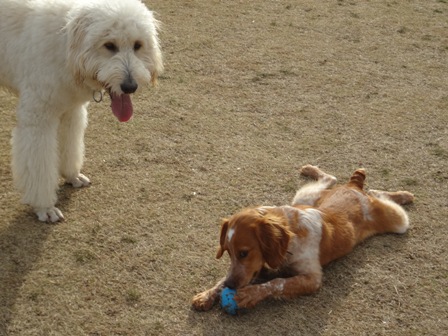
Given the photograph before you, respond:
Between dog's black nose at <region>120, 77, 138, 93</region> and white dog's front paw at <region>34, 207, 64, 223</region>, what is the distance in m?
1.06

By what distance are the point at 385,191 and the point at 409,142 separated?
92 cm

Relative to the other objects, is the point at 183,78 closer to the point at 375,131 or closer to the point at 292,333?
the point at 375,131

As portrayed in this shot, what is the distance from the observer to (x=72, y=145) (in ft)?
14.4

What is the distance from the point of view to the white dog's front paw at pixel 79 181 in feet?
14.7

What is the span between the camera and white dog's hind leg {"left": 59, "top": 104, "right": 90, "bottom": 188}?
4344mm

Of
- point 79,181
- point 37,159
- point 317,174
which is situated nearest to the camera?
point 37,159

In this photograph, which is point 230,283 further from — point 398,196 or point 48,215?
point 398,196

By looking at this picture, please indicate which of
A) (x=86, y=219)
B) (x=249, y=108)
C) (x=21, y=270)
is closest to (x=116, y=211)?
(x=86, y=219)

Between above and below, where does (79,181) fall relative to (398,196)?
below

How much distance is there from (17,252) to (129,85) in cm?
126

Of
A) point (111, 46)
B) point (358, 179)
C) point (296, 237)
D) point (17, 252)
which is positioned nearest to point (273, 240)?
point (296, 237)

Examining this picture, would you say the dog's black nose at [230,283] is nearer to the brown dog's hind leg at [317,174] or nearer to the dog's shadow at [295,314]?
the dog's shadow at [295,314]

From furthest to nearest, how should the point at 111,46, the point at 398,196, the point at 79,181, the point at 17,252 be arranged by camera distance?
1. the point at 79,181
2. the point at 398,196
3. the point at 17,252
4. the point at 111,46

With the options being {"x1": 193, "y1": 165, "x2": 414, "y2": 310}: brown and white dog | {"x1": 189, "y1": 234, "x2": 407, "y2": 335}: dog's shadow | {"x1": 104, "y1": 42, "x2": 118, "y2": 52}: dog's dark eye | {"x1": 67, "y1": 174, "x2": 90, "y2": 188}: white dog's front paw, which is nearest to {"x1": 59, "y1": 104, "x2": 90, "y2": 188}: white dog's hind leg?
{"x1": 67, "y1": 174, "x2": 90, "y2": 188}: white dog's front paw
